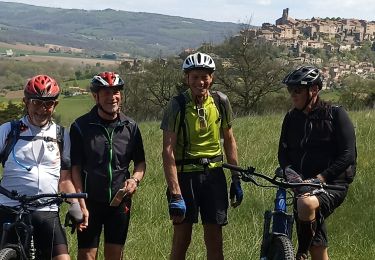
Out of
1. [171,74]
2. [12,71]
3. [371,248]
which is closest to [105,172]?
[371,248]

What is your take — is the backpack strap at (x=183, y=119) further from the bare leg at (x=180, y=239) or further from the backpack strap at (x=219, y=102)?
the bare leg at (x=180, y=239)

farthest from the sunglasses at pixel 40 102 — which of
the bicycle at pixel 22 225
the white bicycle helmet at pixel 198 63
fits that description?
the white bicycle helmet at pixel 198 63

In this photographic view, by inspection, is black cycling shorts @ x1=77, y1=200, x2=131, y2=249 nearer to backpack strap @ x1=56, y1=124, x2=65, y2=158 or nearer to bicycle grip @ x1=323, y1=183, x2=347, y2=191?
backpack strap @ x1=56, y1=124, x2=65, y2=158

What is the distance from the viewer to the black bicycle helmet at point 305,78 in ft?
14.0

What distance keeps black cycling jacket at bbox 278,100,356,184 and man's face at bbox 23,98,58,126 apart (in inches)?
73.1

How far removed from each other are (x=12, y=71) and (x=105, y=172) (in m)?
89.5

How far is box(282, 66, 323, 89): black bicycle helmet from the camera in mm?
4266

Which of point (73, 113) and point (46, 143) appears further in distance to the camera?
point (73, 113)

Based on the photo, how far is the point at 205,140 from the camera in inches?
181

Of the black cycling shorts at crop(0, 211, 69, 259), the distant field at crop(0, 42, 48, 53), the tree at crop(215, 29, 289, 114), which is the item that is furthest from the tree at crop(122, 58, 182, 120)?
the distant field at crop(0, 42, 48, 53)

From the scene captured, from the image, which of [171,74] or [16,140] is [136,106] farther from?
[16,140]

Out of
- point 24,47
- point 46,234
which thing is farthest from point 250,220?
point 24,47

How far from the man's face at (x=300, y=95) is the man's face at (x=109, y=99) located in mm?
1368

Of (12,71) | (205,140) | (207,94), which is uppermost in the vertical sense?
(207,94)
